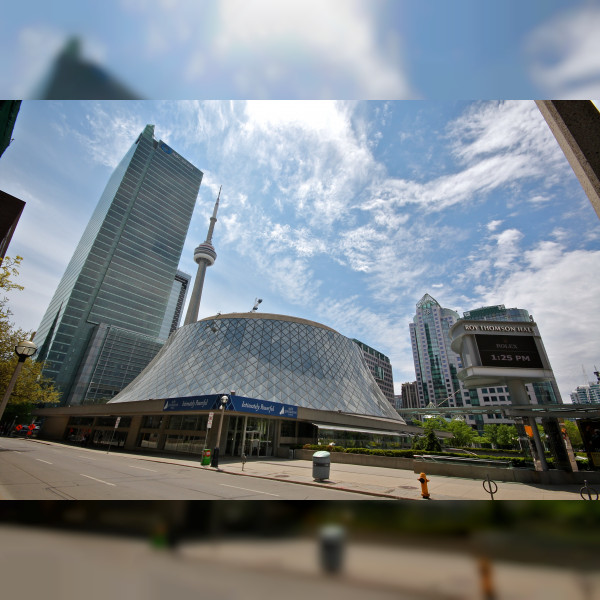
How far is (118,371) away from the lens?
10256cm

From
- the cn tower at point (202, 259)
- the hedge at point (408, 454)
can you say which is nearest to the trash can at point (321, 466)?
the hedge at point (408, 454)

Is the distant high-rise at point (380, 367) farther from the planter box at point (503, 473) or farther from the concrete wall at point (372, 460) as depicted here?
the planter box at point (503, 473)

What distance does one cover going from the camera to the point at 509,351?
67.7ft

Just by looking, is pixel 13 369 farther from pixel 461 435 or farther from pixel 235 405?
pixel 461 435

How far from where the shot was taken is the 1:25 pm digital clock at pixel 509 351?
2027cm

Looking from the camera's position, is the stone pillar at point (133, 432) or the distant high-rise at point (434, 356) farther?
the distant high-rise at point (434, 356)

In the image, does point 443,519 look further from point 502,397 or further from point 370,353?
point 370,353

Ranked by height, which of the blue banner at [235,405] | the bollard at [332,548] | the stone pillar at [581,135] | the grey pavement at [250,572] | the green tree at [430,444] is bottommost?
the grey pavement at [250,572]

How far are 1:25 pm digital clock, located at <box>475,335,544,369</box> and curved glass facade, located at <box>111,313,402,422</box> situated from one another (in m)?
18.5

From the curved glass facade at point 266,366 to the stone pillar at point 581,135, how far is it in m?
30.6

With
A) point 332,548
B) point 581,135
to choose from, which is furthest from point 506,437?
point 332,548

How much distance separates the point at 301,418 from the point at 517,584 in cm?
2976

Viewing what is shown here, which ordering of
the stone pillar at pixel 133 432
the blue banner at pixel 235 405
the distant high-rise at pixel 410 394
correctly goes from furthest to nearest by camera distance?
the distant high-rise at pixel 410 394
the stone pillar at pixel 133 432
the blue banner at pixel 235 405

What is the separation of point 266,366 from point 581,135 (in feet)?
113
